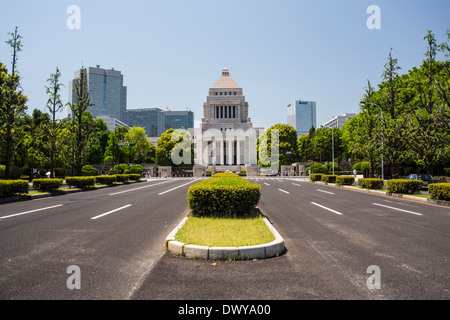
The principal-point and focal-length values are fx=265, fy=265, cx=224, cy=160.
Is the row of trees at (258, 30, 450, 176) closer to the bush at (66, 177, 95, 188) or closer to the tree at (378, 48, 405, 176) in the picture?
the tree at (378, 48, 405, 176)

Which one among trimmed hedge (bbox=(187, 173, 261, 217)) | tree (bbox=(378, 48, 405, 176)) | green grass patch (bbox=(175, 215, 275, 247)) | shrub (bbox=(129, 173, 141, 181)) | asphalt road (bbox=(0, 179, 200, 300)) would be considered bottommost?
shrub (bbox=(129, 173, 141, 181))

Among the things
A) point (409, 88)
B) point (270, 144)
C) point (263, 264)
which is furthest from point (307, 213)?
point (270, 144)

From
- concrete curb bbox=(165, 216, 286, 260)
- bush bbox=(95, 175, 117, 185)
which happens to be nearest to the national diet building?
bush bbox=(95, 175, 117, 185)

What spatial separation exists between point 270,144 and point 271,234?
68779mm

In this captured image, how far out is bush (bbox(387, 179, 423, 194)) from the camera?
1701cm

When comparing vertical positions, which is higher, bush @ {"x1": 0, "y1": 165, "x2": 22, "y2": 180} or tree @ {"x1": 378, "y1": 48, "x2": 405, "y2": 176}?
tree @ {"x1": 378, "y1": 48, "x2": 405, "y2": 176}

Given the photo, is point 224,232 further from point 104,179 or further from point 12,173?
point 12,173

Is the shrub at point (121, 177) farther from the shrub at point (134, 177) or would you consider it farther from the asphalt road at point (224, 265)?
the asphalt road at point (224, 265)

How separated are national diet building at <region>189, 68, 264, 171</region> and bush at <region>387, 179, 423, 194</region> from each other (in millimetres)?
63764

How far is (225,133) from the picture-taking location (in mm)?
88562

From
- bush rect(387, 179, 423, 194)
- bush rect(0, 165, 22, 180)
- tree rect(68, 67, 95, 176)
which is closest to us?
bush rect(387, 179, 423, 194)

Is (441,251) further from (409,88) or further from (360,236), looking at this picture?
(409,88)

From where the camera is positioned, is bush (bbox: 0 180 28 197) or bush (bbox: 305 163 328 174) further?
bush (bbox: 305 163 328 174)

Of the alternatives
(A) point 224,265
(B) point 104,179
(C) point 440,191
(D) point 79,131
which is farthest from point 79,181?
(C) point 440,191
